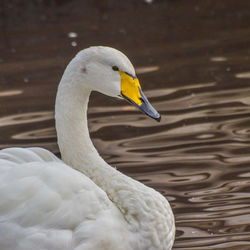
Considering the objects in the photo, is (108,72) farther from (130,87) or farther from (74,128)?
(74,128)

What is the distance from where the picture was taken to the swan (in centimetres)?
351

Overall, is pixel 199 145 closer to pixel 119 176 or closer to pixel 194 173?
pixel 194 173

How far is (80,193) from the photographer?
362 cm

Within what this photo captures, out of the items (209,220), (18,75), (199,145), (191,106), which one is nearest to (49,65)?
(18,75)

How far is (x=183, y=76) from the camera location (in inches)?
311

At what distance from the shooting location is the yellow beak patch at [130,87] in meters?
3.91

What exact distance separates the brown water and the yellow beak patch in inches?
35.4

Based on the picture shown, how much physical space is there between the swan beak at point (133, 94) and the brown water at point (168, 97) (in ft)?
2.65

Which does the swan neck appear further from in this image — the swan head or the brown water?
the brown water

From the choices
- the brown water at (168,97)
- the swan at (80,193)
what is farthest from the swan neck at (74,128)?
the brown water at (168,97)

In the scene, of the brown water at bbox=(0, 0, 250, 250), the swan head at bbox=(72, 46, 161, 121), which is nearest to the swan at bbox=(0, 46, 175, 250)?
the swan head at bbox=(72, 46, 161, 121)

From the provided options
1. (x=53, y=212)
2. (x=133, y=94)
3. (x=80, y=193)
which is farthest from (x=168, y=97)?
(x=53, y=212)

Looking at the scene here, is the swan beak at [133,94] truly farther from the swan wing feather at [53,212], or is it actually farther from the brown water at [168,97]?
the brown water at [168,97]

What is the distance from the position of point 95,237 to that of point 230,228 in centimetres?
111
